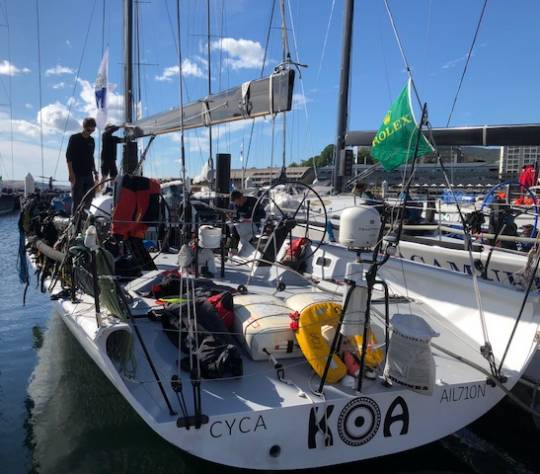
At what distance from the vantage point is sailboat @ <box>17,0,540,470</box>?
2.83 metres

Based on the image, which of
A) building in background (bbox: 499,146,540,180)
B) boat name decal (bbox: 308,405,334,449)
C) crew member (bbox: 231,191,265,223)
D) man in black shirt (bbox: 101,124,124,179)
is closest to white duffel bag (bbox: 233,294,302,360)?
boat name decal (bbox: 308,405,334,449)

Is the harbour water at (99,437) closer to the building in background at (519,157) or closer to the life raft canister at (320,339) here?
the life raft canister at (320,339)

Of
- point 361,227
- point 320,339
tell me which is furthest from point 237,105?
point 320,339

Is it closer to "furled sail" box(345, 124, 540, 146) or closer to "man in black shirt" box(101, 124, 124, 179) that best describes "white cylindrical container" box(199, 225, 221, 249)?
"man in black shirt" box(101, 124, 124, 179)

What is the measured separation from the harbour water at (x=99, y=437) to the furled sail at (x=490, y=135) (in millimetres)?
2774

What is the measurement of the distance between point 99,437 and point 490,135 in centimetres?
496

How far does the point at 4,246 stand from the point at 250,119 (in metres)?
15.3

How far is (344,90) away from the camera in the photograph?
30.6 ft

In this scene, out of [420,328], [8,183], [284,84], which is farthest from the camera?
[8,183]

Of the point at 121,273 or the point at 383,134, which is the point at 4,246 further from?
the point at 383,134

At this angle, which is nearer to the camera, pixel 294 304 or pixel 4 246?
pixel 294 304

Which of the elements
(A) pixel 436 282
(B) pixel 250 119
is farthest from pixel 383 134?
(B) pixel 250 119

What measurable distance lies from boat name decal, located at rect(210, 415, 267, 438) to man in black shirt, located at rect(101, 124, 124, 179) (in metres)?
4.39

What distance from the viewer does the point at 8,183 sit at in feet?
177
